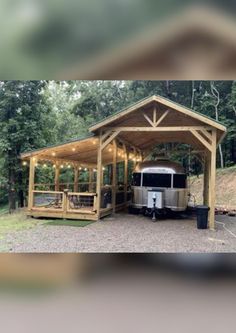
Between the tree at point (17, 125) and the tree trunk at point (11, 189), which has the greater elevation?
the tree at point (17, 125)

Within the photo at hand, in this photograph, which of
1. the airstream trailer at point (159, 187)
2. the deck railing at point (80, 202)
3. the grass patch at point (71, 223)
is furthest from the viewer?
the airstream trailer at point (159, 187)

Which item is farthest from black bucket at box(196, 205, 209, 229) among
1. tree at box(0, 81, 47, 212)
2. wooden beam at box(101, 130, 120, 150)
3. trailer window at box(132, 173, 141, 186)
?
tree at box(0, 81, 47, 212)

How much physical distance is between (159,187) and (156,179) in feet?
1.19

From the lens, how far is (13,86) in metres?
18.5

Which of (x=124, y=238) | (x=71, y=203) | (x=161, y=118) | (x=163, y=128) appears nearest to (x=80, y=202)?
(x=71, y=203)

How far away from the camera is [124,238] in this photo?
28.8 ft

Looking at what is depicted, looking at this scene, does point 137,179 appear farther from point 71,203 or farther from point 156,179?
point 71,203

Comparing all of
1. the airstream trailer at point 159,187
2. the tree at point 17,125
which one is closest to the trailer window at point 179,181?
the airstream trailer at point 159,187

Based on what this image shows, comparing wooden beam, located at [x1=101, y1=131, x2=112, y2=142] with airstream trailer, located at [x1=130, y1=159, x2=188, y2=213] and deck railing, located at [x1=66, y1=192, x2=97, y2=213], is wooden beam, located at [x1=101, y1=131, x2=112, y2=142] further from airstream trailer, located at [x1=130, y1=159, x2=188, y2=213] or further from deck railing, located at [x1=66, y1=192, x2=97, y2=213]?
airstream trailer, located at [x1=130, y1=159, x2=188, y2=213]

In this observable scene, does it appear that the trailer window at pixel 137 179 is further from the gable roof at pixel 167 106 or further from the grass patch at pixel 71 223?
the grass patch at pixel 71 223

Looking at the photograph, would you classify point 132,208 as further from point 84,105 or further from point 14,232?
point 84,105

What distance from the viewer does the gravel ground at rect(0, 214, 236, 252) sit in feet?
24.1

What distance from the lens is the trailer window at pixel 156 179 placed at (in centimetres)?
1336
